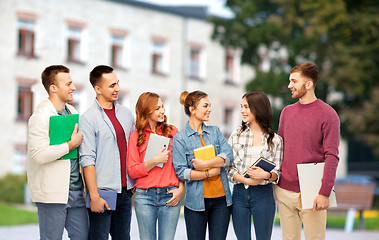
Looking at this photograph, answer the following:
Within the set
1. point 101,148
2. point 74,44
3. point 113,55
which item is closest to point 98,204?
point 101,148

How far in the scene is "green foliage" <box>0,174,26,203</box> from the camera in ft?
83.5

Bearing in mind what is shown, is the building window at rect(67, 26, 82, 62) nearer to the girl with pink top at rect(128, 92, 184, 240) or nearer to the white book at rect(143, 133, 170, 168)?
the girl with pink top at rect(128, 92, 184, 240)

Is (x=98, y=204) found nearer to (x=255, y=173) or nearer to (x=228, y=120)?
(x=255, y=173)

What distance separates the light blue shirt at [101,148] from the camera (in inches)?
235

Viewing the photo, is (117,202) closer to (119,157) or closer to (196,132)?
(119,157)

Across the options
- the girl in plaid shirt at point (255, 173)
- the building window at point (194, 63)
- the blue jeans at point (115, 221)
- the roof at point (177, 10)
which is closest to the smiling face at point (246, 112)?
the girl in plaid shirt at point (255, 173)

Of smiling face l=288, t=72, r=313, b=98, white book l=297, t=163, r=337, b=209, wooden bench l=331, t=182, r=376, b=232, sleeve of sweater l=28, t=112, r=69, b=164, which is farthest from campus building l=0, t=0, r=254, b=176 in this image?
sleeve of sweater l=28, t=112, r=69, b=164

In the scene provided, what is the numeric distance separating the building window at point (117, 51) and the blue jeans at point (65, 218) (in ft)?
Answer: 88.9

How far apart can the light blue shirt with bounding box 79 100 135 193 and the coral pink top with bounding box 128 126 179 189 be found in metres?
0.13

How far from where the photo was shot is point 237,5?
25.6m

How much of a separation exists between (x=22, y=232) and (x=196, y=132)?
8086 millimetres

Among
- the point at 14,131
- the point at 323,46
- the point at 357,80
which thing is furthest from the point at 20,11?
the point at 357,80

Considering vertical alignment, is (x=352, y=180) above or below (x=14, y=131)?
below

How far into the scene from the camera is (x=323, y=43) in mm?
24266
